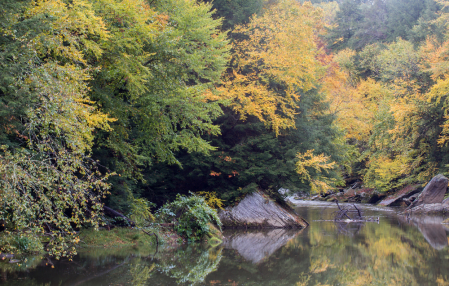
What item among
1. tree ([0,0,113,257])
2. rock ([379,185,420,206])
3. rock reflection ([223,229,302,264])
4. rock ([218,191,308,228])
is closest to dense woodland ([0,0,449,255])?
tree ([0,0,113,257])

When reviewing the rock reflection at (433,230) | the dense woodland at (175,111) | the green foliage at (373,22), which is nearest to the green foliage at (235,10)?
the dense woodland at (175,111)

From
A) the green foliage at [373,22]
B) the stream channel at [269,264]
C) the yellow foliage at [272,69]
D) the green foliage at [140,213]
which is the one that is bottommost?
the green foliage at [140,213]

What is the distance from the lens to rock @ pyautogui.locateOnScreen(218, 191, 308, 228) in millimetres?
A: 15125

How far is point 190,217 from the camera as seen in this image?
11.9 m

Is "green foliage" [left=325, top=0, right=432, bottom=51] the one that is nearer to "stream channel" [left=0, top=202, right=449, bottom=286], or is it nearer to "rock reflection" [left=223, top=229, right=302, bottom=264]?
"rock reflection" [left=223, top=229, right=302, bottom=264]

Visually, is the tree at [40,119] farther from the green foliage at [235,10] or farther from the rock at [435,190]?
the rock at [435,190]

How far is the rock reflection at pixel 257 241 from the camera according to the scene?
376 inches

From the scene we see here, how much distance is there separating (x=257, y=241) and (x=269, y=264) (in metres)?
3.57

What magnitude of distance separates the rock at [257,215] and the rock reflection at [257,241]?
655 mm

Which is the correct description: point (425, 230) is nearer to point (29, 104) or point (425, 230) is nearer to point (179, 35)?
point (179, 35)

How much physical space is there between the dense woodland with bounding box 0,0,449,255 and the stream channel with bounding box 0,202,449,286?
823mm

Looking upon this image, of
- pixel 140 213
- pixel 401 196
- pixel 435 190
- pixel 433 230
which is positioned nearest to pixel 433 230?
pixel 433 230

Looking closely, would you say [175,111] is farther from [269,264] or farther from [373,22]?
[373,22]

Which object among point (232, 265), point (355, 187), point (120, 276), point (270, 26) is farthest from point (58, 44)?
point (355, 187)
